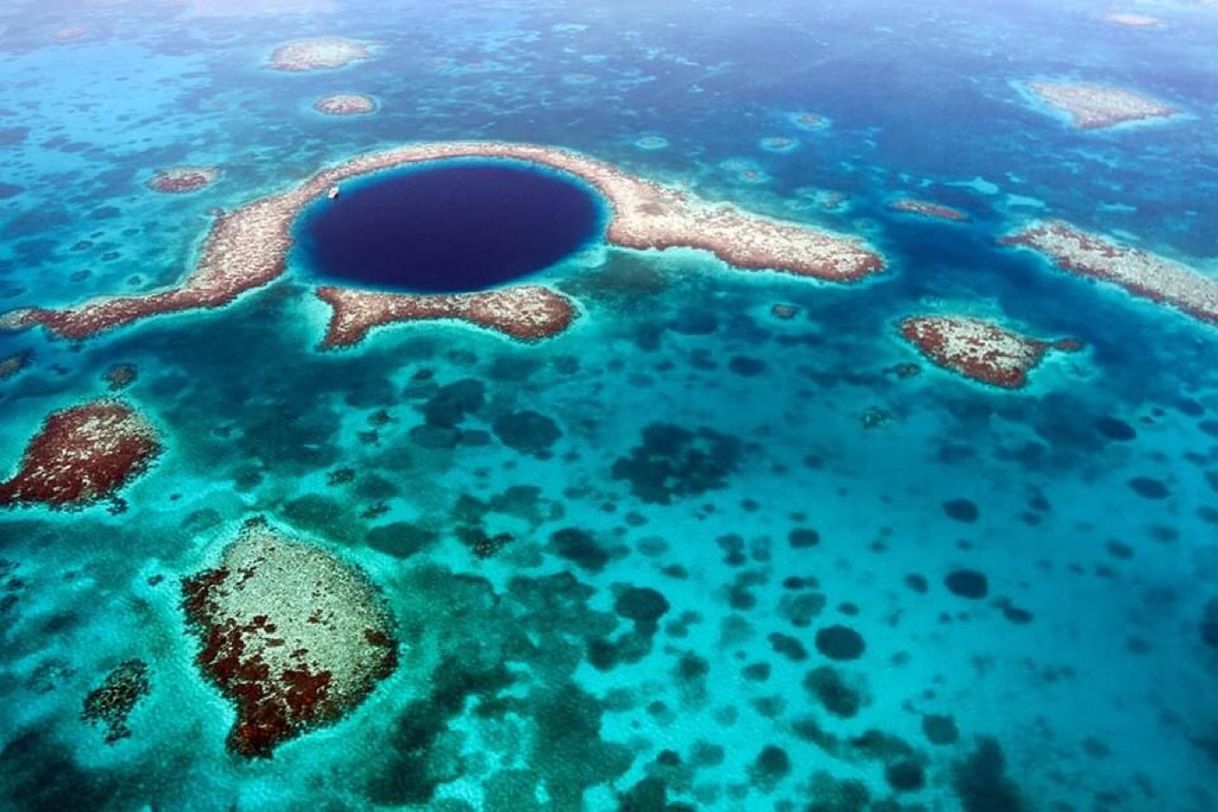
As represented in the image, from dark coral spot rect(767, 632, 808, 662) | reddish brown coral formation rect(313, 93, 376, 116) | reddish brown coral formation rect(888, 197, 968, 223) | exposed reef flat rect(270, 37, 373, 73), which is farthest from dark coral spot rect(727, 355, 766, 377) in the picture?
exposed reef flat rect(270, 37, 373, 73)

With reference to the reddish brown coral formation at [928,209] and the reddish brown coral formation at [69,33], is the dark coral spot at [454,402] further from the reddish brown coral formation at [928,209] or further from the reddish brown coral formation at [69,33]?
the reddish brown coral formation at [69,33]

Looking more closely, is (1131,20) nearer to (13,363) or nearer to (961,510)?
(961,510)

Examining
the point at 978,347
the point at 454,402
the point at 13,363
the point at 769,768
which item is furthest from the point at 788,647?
the point at 13,363

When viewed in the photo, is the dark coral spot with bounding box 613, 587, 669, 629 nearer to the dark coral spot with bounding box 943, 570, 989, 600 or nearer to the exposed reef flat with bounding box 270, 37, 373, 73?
the dark coral spot with bounding box 943, 570, 989, 600

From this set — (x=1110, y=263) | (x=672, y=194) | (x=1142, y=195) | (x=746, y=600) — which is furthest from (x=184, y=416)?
(x=1142, y=195)

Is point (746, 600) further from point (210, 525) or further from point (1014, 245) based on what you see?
point (1014, 245)
